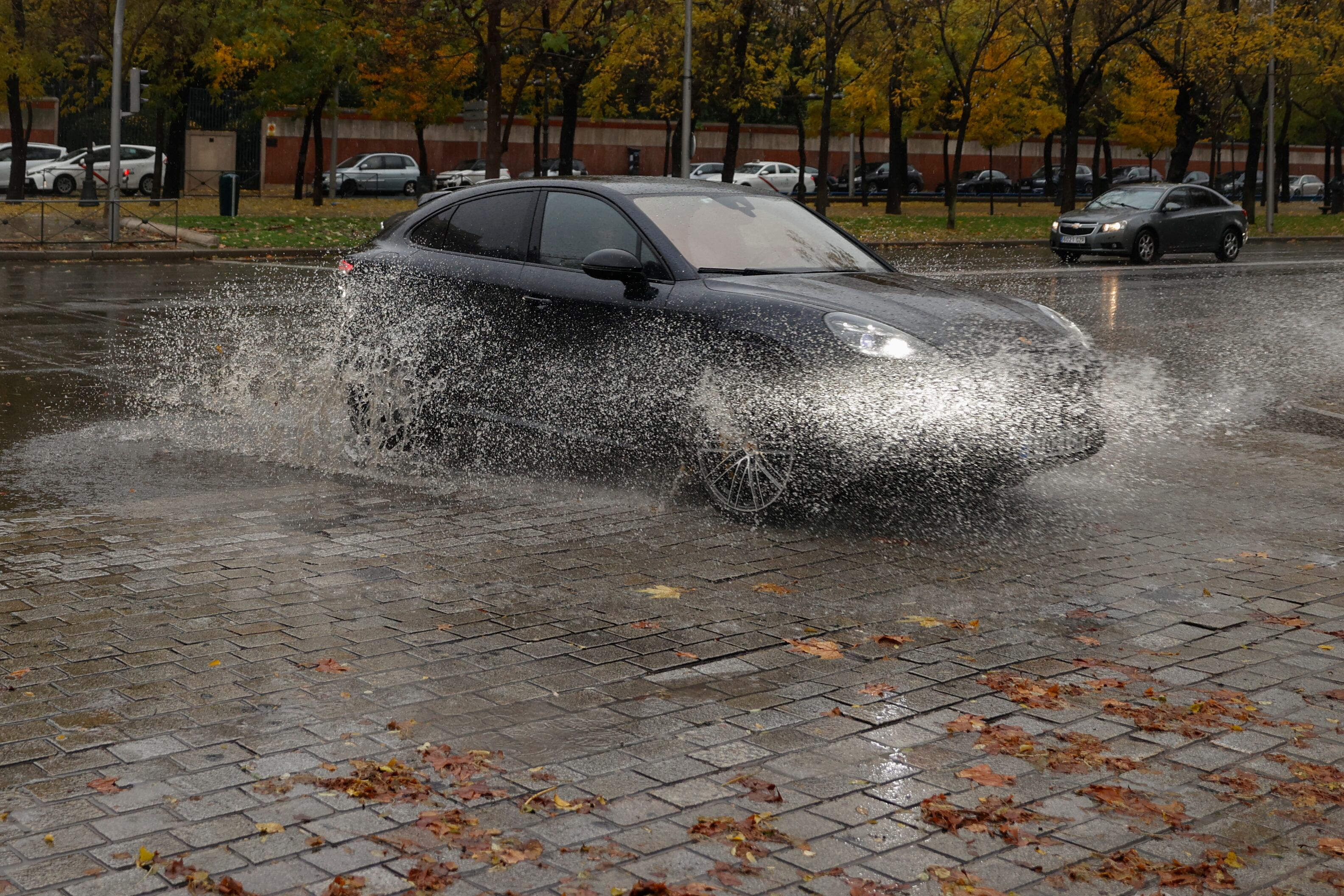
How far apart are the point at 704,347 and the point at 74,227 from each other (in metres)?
23.0

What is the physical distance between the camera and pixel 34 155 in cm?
4638

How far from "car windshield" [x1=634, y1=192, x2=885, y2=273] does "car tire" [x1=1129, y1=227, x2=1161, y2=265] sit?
811 inches

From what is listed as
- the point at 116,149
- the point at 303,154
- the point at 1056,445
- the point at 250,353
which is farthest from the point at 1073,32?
the point at 1056,445

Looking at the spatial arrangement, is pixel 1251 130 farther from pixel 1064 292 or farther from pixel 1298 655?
pixel 1298 655

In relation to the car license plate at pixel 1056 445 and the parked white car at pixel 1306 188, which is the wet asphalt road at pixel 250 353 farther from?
the parked white car at pixel 1306 188

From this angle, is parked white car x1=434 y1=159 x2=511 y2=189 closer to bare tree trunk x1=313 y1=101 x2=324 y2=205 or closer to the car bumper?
bare tree trunk x1=313 y1=101 x2=324 y2=205

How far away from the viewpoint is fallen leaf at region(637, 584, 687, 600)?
584 cm

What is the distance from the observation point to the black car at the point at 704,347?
6801mm

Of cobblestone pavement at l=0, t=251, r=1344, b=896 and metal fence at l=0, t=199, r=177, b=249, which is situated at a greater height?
Result: metal fence at l=0, t=199, r=177, b=249

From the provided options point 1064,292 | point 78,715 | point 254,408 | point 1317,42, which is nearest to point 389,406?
point 254,408

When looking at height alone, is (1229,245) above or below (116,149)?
below

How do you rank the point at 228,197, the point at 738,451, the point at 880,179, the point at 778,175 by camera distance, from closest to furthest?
1. the point at 738,451
2. the point at 228,197
3. the point at 778,175
4. the point at 880,179

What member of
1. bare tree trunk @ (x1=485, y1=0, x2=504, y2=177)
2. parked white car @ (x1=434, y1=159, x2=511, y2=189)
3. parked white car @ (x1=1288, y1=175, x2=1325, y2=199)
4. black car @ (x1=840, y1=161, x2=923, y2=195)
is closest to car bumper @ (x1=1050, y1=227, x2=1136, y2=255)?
bare tree trunk @ (x1=485, y1=0, x2=504, y2=177)

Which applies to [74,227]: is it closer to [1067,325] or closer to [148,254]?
[148,254]
